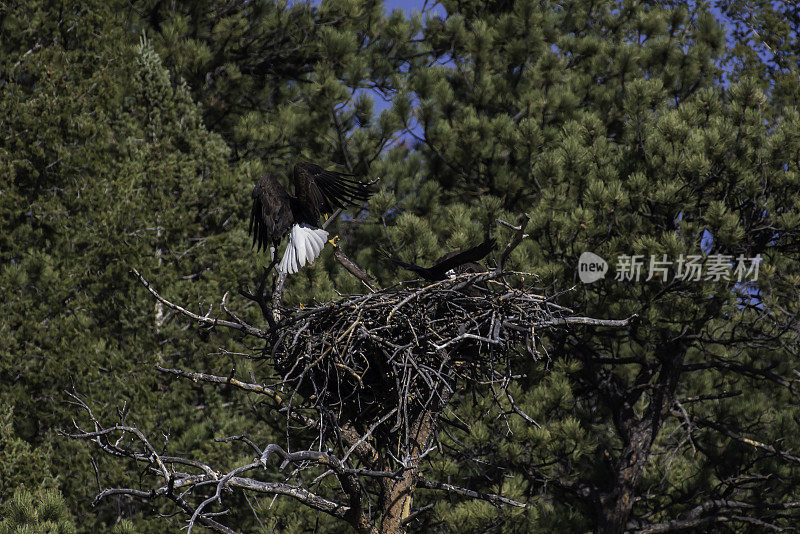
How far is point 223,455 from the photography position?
9391mm

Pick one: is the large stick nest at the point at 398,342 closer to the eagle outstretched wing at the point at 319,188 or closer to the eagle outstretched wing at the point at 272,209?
the eagle outstretched wing at the point at 272,209

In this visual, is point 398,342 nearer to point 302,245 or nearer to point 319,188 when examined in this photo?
point 302,245

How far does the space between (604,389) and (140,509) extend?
16.7 feet

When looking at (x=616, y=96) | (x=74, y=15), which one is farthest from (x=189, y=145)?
(x=616, y=96)

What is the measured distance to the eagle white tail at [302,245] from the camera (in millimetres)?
5676

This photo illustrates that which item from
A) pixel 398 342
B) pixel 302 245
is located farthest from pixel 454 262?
pixel 302 245

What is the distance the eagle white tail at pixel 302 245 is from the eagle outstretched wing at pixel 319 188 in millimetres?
143

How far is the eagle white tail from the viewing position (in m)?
5.68

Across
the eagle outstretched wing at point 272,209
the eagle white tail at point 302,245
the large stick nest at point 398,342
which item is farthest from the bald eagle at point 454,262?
the eagle outstretched wing at point 272,209

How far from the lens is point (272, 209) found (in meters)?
5.79

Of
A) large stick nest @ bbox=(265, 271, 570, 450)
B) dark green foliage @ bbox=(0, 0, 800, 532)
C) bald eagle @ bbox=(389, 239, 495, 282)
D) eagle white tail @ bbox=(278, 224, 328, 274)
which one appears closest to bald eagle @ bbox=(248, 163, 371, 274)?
eagle white tail @ bbox=(278, 224, 328, 274)

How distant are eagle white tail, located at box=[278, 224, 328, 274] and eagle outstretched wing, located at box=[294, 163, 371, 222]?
0.47 ft

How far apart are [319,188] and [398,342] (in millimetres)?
1714

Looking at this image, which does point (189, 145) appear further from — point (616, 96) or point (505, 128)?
point (616, 96)
